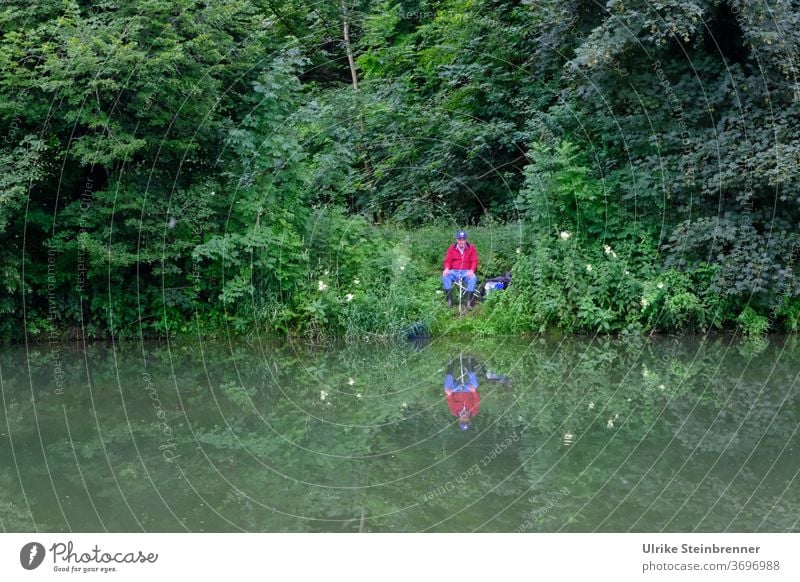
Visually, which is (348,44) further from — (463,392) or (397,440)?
(397,440)

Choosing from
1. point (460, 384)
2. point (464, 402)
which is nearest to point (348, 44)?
point (460, 384)

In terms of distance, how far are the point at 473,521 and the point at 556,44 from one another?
11.1 meters

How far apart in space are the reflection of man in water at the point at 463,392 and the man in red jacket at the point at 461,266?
206 centimetres

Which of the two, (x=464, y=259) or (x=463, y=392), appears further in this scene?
(x=464, y=259)

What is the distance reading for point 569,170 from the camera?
47.7 feet

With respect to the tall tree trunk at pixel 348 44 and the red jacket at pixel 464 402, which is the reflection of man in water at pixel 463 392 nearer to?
the red jacket at pixel 464 402

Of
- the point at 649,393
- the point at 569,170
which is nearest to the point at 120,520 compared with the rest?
the point at 649,393

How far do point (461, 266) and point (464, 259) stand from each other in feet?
0.38

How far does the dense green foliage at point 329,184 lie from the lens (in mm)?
13016

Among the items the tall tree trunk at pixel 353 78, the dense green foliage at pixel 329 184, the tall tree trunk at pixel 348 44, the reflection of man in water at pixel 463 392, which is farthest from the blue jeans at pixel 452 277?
the tall tree trunk at pixel 348 44

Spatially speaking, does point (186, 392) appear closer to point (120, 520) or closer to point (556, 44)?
point (120, 520)
